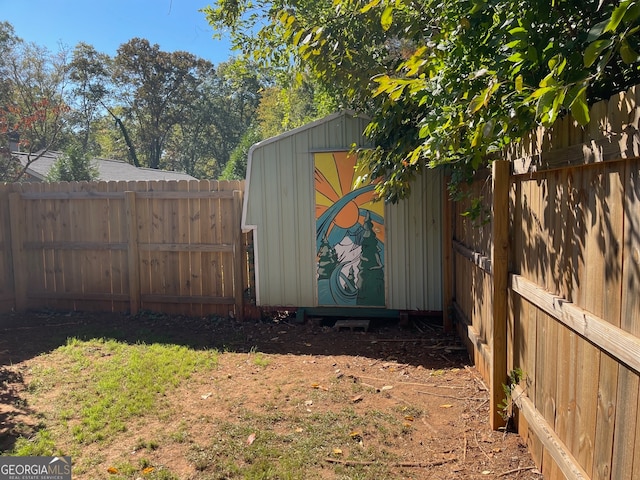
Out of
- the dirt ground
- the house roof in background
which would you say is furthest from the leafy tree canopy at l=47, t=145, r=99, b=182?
the dirt ground

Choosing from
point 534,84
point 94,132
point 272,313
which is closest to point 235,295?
point 272,313

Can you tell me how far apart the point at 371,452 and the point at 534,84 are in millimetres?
2460

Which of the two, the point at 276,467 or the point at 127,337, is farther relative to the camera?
the point at 127,337

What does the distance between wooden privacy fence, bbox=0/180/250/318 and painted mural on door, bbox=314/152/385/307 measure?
1210mm

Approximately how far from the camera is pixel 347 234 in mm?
6297

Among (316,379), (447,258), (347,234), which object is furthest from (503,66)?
(347,234)

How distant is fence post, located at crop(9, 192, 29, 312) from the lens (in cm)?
732

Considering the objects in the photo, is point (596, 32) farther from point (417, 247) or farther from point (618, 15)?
point (417, 247)

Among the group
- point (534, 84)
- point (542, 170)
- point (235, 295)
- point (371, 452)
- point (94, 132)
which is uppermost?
point (94, 132)

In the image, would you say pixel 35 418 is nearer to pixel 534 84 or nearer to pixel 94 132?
pixel 534 84

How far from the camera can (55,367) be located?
5000mm

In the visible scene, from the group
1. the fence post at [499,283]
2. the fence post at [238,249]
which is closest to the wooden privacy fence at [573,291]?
the fence post at [499,283]

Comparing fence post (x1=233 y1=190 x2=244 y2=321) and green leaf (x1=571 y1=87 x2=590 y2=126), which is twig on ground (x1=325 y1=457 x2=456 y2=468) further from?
fence post (x1=233 y1=190 x2=244 y2=321)

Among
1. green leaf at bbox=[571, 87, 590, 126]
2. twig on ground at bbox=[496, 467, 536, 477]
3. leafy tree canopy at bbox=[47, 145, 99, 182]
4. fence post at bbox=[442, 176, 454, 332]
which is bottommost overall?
twig on ground at bbox=[496, 467, 536, 477]
